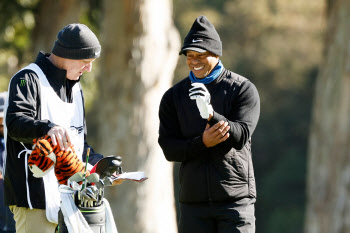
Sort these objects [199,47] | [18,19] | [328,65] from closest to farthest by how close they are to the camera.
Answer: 1. [199,47]
2. [18,19]
3. [328,65]

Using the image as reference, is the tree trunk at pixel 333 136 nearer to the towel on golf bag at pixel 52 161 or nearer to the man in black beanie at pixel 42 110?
the man in black beanie at pixel 42 110

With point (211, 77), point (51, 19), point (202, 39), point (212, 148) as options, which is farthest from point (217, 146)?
point (51, 19)

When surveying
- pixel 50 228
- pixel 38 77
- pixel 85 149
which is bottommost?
pixel 50 228

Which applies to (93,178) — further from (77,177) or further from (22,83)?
(22,83)

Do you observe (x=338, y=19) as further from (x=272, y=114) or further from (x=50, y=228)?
(x=272, y=114)

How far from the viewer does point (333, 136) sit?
1466 centimetres

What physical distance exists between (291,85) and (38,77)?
24428mm

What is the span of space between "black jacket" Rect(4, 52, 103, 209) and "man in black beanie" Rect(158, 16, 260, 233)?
78 centimetres

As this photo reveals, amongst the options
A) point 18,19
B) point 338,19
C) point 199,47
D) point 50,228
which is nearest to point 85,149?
point 50,228

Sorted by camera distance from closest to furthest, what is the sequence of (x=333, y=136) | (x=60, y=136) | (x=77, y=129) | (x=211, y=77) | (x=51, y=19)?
(x=60, y=136), (x=77, y=129), (x=211, y=77), (x=51, y=19), (x=333, y=136)

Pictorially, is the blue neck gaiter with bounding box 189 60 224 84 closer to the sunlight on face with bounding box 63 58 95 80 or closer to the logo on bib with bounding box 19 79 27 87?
the sunlight on face with bounding box 63 58 95 80

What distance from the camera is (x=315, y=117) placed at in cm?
1534

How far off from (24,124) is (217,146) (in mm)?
1229

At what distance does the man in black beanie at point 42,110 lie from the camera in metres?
4.03
